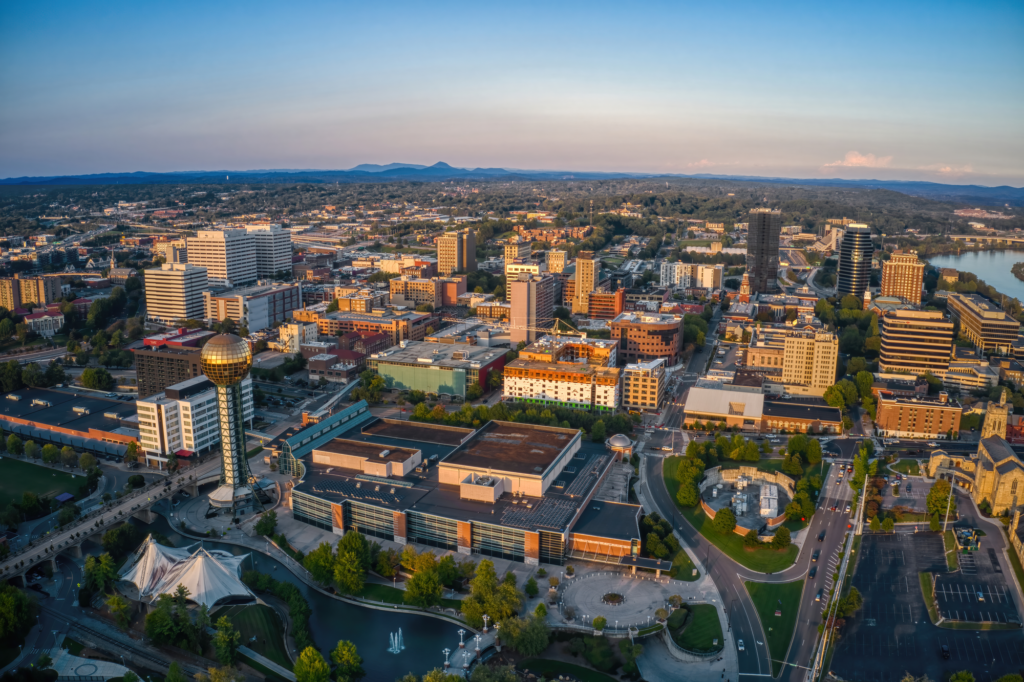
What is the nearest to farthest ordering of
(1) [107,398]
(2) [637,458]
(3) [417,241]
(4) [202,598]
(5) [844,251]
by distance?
(4) [202,598]
(2) [637,458]
(1) [107,398]
(5) [844,251]
(3) [417,241]

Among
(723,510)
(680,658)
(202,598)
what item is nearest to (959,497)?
(723,510)

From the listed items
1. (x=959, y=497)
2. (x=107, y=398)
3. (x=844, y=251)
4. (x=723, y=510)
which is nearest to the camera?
(x=723, y=510)

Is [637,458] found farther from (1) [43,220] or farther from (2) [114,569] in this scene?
(1) [43,220]

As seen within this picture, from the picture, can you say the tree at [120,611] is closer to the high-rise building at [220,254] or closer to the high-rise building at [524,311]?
the high-rise building at [524,311]

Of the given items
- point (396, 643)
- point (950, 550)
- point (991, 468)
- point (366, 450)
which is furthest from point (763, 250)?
point (396, 643)

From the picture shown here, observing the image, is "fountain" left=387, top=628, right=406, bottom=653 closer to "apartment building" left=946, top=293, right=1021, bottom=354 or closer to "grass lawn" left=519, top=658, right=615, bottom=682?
"grass lawn" left=519, top=658, right=615, bottom=682

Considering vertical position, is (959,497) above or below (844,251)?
below
